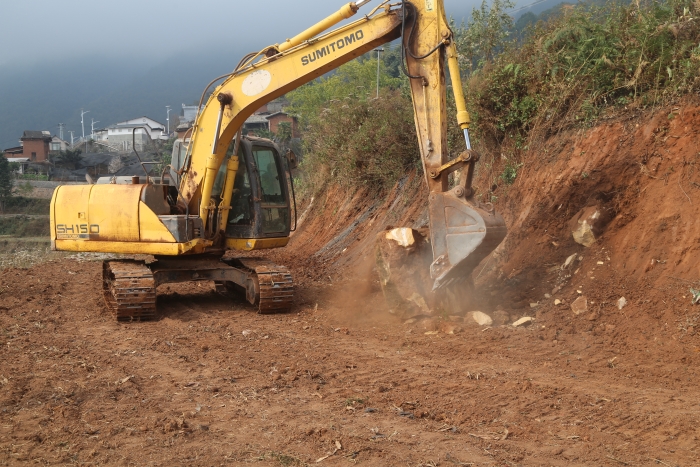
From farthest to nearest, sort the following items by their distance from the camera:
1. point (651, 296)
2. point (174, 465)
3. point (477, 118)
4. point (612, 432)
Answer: point (477, 118) < point (651, 296) < point (612, 432) < point (174, 465)

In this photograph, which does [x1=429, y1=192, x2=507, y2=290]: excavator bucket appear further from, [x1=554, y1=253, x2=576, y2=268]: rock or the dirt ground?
[x1=554, y1=253, x2=576, y2=268]: rock

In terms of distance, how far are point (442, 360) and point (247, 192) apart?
4.26 m

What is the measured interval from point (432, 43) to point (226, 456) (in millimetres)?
5123

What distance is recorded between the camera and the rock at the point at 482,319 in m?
7.61

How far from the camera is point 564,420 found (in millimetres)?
4828

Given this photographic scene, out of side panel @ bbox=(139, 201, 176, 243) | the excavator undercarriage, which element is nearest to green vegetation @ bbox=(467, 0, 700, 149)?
the excavator undercarriage

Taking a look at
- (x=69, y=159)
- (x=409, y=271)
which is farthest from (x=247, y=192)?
(x=69, y=159)

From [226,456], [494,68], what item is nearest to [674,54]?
[494,68]

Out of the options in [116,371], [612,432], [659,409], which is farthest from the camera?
[116,371]

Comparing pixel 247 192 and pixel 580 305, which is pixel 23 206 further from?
pixel 580 305

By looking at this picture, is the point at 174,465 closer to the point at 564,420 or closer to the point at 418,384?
the point at 418,384

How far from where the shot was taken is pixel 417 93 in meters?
7.76

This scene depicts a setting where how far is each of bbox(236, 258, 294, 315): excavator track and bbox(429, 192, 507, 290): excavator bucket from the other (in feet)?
8.09

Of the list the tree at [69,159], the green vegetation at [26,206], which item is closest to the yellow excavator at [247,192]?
the green vegetation at [26,206]
